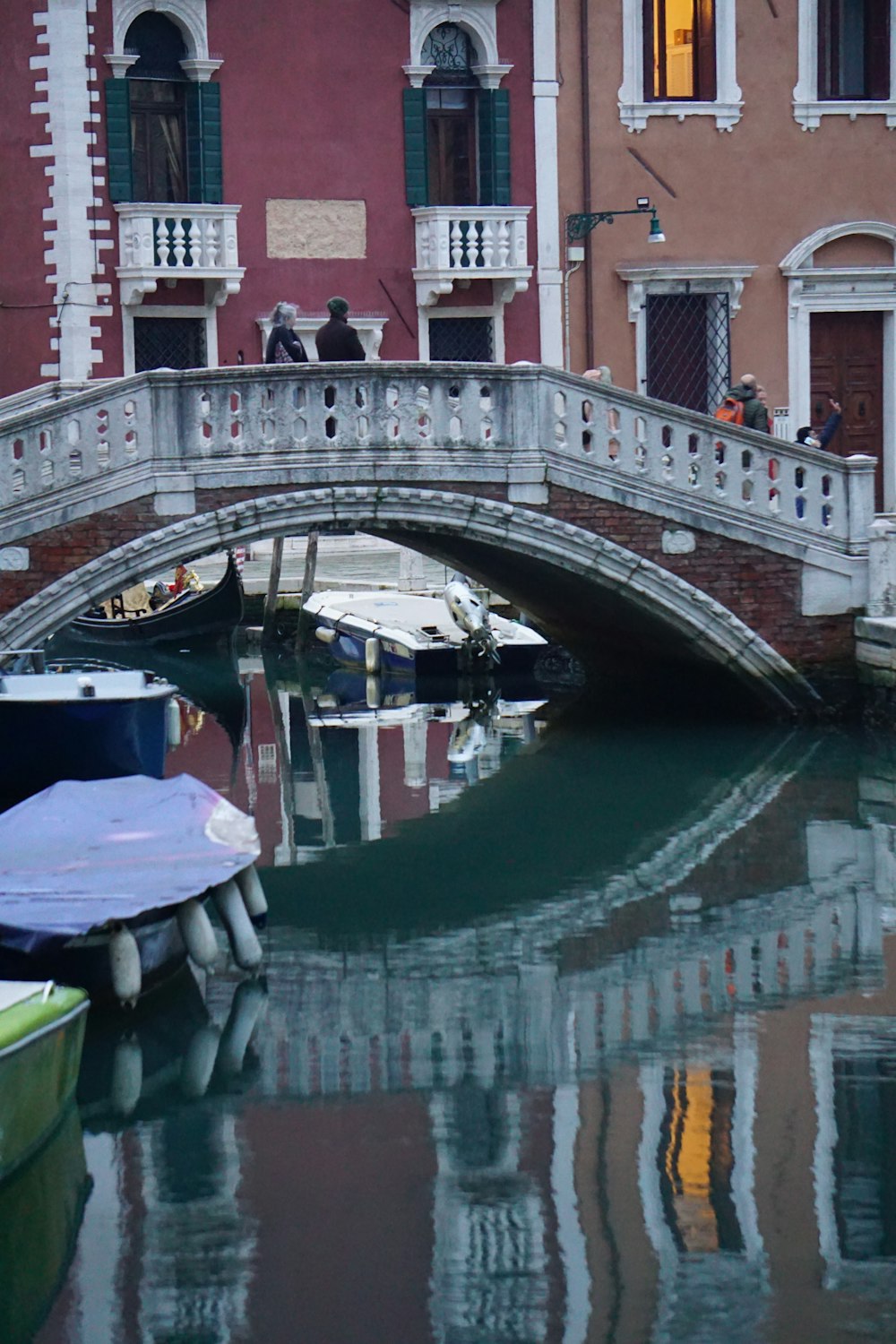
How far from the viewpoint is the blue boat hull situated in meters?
8.16

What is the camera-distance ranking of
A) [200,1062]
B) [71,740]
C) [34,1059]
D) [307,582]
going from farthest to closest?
[307,582]
[71,740]
[200,1062]
[34,1059]

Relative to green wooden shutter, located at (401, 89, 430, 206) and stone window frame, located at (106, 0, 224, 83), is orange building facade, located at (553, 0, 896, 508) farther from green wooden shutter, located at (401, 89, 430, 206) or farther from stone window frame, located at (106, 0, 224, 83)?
stone window frame, located at (106, 0, 224, 83)

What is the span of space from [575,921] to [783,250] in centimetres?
734

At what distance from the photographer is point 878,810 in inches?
368

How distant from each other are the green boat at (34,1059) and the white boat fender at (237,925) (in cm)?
110

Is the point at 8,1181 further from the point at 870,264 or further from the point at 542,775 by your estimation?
the point at 870,264

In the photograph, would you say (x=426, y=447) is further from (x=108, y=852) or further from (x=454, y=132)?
(x=454, y=132)

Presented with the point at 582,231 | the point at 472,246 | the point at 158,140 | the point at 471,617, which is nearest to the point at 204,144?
the point at 158,140

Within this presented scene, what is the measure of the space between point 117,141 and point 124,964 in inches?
314

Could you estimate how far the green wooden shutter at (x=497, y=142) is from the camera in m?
13.5

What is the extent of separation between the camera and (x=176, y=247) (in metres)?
13.1

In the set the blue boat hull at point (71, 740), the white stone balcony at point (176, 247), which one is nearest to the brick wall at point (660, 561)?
the blue boat hull at point (71, 740)

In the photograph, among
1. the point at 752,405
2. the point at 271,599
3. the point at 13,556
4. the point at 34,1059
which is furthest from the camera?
the point at 271,599

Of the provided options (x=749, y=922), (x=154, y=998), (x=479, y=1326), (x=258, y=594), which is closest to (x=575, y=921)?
(x=749, y=922)
